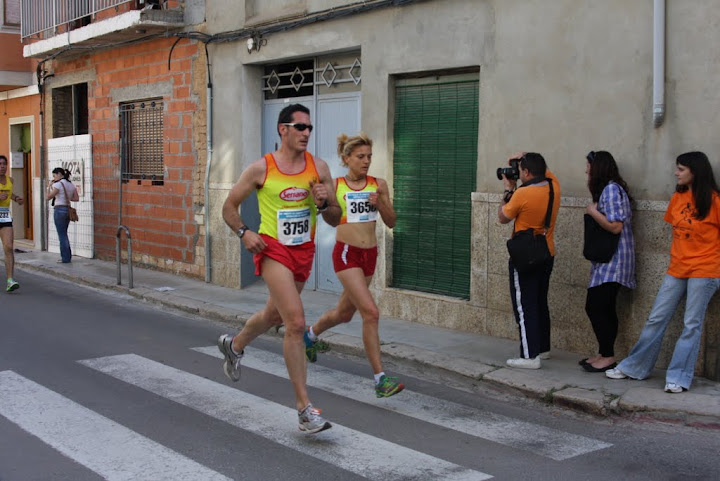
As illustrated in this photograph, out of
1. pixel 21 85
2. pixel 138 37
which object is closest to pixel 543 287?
pixel 138 37

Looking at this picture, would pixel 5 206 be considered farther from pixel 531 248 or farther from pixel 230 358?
pixel 531 248

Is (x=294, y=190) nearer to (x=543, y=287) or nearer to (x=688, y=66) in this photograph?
(x=543, y=287)

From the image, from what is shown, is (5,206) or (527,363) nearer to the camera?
(527,363)

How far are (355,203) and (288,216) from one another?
0.99m

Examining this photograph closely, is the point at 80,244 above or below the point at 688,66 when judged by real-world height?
below

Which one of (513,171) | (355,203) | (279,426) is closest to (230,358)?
(279,426)

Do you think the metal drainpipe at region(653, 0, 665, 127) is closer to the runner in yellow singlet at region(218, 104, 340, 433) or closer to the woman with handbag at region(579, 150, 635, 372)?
the woman with handbag at region(579, 150, 635, 372)

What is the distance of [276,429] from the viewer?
5496mm

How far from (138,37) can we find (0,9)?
6261 mm

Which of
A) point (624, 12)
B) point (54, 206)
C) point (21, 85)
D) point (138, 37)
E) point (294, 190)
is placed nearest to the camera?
point (294, 190)

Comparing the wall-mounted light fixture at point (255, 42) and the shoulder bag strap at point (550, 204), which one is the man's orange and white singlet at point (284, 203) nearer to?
the shoulder bag strap at point (550, 204)

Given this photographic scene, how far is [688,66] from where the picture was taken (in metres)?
6.70

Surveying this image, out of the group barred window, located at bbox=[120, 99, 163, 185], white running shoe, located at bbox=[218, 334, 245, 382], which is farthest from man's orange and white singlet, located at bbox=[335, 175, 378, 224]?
barred window, located at bbox=[120, 99, 163, 185]

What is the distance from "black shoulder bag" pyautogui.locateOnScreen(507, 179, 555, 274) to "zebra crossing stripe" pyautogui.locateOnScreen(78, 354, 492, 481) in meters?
2.33
